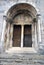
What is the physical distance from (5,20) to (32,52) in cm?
137

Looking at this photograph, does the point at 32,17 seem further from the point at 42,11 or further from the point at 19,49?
the point at 19,49

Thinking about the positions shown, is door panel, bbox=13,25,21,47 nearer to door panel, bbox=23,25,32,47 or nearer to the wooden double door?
the wooden double door

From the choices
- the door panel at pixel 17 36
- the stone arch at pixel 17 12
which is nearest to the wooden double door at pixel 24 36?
the door panel at pixel 17 36

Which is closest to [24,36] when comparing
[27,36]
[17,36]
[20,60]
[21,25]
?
[27,36]

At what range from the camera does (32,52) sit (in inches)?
174

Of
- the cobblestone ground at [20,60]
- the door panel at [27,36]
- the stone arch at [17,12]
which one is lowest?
the cobblestone ground at [20,60]

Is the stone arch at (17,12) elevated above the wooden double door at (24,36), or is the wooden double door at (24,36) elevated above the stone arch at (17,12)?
the stone arch at (17,12)

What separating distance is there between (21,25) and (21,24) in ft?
0.12

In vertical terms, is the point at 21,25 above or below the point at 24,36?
above

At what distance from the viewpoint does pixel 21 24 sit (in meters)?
5.02

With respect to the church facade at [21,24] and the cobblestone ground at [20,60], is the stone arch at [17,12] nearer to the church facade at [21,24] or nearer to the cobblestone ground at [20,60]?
the church facade at [21,24]

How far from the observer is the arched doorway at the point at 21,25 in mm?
4867

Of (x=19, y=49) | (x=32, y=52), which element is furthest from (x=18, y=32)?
(x=32, y=52)

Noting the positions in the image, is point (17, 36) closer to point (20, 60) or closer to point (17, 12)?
point (17, 12)
